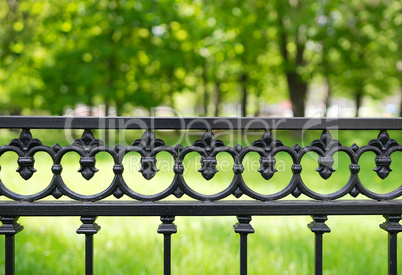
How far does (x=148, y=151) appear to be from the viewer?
52.6 inches

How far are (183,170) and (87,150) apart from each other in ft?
1.23

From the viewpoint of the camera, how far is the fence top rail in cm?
A: 129

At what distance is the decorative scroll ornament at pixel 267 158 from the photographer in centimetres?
132

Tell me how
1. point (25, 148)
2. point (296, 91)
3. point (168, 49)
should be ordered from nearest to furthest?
point (25, 148), point (296, 91), point (168, 49)

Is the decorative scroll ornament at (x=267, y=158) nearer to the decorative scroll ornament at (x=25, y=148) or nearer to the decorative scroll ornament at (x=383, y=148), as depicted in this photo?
the decorative scroll ornament at (x=383, y=148)

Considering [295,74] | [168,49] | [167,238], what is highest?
[168,49]

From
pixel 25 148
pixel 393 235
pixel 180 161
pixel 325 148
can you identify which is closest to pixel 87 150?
pixel 25 148

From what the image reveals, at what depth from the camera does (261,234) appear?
12.0ft

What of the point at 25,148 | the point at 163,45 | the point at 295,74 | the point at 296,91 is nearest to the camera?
the point at 25,148

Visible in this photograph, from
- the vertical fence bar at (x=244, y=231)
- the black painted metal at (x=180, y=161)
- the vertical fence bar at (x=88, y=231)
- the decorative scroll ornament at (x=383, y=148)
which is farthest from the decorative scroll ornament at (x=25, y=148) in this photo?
the decorative scroll ornament at (x=383, y=148)

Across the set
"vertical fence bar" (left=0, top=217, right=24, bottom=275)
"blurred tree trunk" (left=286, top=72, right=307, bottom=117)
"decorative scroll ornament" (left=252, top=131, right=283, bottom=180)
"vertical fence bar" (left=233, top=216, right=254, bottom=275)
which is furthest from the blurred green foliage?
"vertical fence bar" (left=0, top=217, right=24, bottom=275)

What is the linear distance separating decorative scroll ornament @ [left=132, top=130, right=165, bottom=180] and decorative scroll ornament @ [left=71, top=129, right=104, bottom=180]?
0.16m

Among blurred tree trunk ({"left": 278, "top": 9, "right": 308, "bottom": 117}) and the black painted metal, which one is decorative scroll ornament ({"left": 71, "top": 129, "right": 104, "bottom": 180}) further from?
blurred tree trunk ({"left": 278, "top": 9, "right": 308, "bottom": 117})

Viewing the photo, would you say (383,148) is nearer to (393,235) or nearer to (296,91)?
(393,235)
